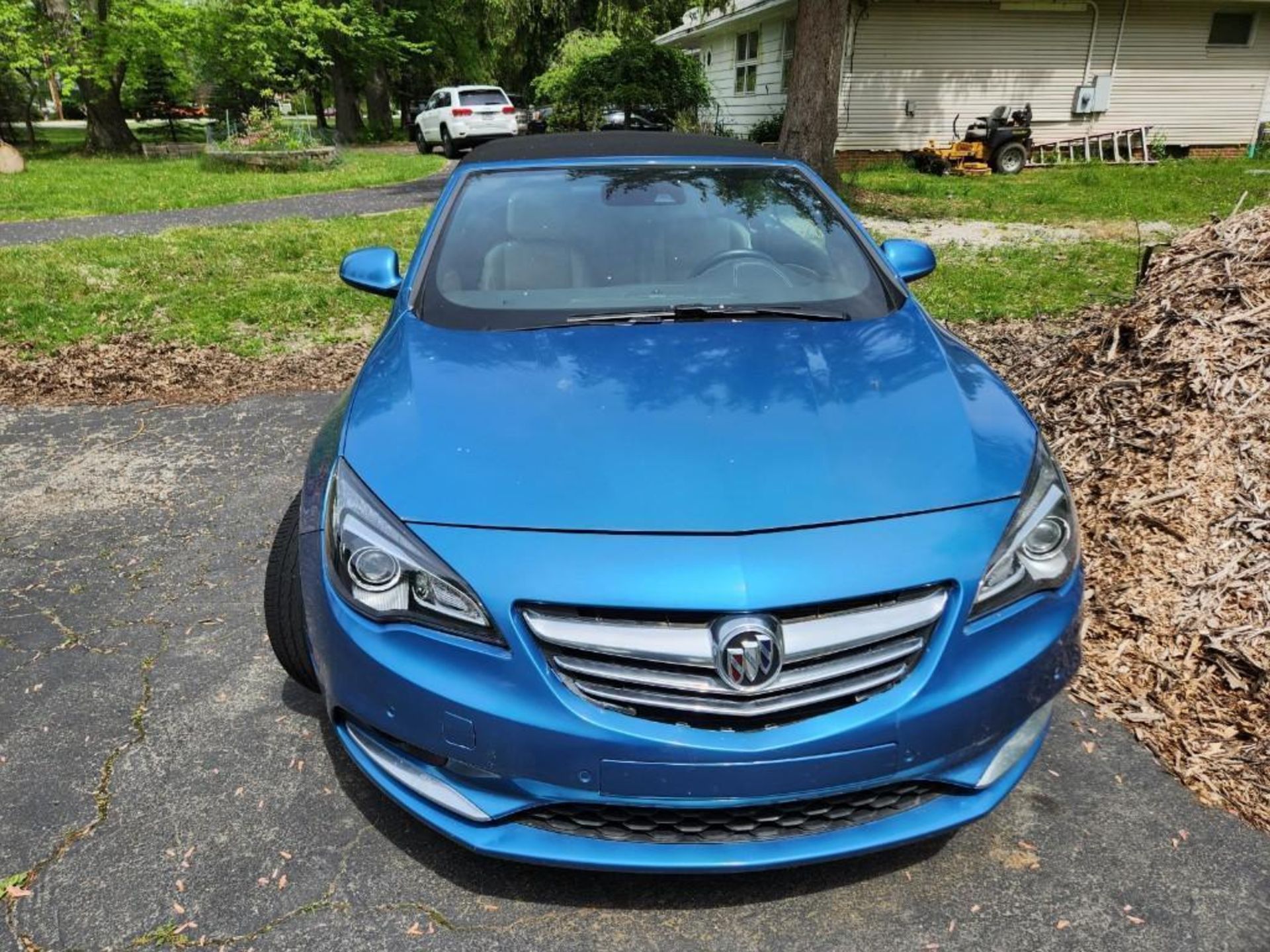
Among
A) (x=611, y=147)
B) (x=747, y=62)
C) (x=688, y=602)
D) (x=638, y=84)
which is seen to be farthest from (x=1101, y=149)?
(x=688, y=602)

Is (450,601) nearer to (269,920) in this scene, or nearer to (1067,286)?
(269,920)

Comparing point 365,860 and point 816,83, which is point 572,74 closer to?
point 816,83

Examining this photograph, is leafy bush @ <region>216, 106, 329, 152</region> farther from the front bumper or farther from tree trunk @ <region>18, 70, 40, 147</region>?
the front bumper

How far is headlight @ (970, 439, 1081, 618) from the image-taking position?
198 centimetres

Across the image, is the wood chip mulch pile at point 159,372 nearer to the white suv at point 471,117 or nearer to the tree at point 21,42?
the white suv at point 471,117

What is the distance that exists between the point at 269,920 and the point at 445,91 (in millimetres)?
25966

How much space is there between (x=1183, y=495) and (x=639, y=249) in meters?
2.16

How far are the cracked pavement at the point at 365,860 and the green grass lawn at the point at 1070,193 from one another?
10.9 m

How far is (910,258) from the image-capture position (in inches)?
141

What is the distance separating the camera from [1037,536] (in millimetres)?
2082

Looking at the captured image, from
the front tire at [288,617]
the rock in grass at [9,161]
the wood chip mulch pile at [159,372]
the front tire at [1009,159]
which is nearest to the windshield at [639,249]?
the front tire at [288,617]

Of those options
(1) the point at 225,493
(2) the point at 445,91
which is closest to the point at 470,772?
(1) the point at 225,493

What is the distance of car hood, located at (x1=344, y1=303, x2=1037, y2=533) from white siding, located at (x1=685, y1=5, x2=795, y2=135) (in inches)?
763

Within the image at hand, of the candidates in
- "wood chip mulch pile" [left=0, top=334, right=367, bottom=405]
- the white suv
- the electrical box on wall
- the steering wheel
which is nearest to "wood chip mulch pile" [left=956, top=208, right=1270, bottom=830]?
the steering wheel
